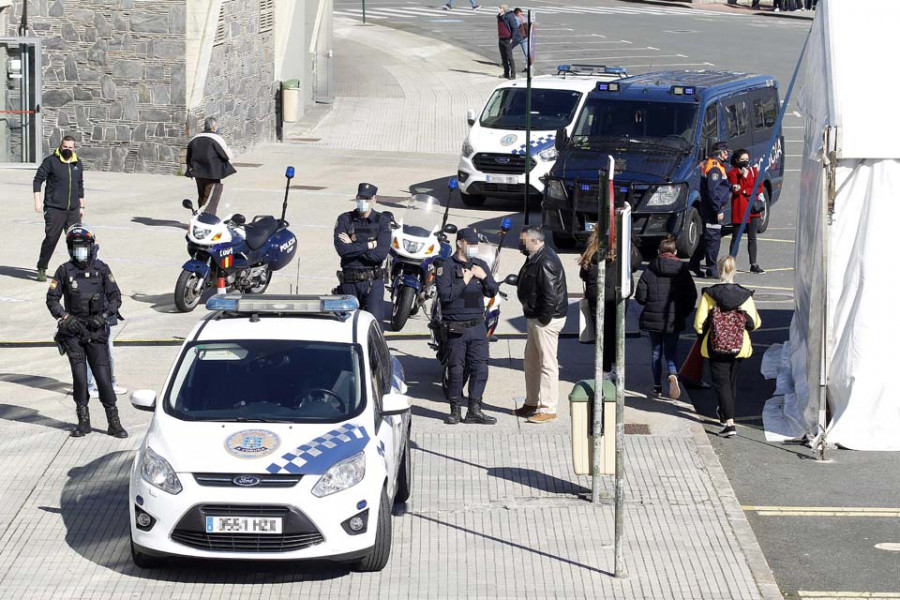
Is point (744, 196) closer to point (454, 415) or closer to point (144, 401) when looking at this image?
point (454, 415)

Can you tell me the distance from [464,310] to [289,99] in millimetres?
19585

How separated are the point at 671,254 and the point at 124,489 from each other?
5622 mm

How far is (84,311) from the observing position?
12.2 metres

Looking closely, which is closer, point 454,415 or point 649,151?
point 454,415

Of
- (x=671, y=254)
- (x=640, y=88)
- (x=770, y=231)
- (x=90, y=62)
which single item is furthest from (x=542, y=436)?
(x=90, y=62)

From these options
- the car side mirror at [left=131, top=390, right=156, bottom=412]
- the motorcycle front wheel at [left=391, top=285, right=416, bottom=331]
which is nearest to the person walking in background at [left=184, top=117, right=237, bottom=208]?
the motorcycle front wheel at [left=391, top=285, right=416, bottom=331]

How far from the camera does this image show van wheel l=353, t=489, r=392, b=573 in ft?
30.6

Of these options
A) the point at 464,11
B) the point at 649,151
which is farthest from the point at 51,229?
the point at 464,11

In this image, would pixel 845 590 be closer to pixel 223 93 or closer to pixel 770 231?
pixel 770 231

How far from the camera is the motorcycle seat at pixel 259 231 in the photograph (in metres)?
17.2

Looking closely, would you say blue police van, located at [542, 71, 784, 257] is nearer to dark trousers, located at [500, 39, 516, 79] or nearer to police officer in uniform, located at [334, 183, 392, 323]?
police officer in uniform, located at [334, 183, 392, 323]

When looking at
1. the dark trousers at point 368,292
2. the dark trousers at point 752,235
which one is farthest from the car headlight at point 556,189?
the dark trousers at point 368,292

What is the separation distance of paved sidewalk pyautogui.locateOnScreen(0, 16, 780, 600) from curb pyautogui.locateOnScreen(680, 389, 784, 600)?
2 centimetres

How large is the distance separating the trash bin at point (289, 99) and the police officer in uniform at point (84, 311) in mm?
19347
